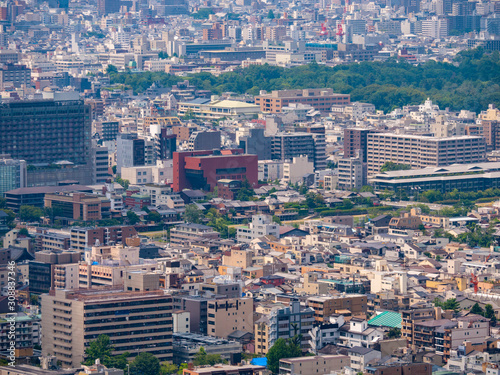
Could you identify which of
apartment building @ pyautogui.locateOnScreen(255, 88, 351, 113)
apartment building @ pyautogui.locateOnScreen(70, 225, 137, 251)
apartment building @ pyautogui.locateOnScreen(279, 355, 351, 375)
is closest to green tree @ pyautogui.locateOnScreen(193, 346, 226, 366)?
apartment building @ pyautogui.locateOnScreen(279, 355, 351, 375)

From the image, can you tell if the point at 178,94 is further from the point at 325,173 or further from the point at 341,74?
the point at 325,173

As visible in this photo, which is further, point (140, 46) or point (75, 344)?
point (140, 46)

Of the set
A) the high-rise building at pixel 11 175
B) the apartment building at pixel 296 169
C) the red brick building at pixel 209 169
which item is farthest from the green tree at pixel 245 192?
the high-rise building at pixel 11 175

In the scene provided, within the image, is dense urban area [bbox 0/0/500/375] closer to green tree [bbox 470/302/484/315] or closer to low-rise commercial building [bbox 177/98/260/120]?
low-rise commercial building [bbox 177/98/260/120]

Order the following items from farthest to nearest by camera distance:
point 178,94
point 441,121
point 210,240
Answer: point 178,94
point 441,121
point 210,240

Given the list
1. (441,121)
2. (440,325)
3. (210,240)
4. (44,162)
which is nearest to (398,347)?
(440,325)

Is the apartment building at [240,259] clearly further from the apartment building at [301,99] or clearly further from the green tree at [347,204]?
the apartment building at [301,99]

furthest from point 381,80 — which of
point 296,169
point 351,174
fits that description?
point 351,174
